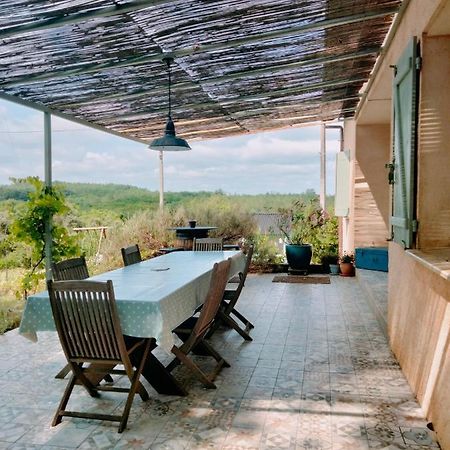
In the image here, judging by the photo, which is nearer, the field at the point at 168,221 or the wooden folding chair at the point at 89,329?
the wooden folding chair at the point at 89,329

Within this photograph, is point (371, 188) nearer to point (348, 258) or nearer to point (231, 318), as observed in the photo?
point (348, 258)

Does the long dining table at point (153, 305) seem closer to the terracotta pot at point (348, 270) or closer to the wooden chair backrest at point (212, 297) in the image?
the wooden chair backrest at point (212, 297)

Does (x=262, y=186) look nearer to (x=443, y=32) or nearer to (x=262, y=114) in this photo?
(x=262, y=114)

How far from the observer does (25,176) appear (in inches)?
217

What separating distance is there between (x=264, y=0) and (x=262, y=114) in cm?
409

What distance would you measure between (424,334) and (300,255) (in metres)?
5.42

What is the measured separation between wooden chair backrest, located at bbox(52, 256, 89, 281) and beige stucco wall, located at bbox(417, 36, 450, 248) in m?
2.81

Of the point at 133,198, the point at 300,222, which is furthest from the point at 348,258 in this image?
Result: the point at 133,198

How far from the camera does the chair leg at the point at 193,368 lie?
3.30 meters

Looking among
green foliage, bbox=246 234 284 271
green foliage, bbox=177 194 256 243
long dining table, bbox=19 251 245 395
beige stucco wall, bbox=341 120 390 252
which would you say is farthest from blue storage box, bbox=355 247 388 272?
long dining table, bbox=19 251 245 395

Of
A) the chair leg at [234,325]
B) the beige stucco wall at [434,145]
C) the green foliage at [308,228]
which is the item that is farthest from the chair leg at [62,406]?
the green foliage at [308,228]

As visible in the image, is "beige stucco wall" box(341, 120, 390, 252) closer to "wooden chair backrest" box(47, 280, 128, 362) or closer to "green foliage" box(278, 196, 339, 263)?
"green foliage" box(278, 196, 339, 263)

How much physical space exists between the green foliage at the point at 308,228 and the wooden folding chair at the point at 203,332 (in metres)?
5.39

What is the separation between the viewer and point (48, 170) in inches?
223
